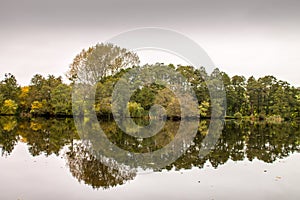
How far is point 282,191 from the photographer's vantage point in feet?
24.7

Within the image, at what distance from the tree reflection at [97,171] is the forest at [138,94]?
75.4 feet

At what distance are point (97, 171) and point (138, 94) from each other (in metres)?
28.2

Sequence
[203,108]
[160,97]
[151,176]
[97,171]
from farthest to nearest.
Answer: [203,108], [160,97], [97,171], [151,176]

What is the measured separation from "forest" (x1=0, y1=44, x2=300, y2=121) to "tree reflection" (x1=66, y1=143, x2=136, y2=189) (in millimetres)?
22985

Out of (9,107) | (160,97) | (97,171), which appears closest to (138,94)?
(160,97)

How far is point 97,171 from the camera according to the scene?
9.41 metres

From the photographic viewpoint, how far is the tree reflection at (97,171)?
27.4 ft

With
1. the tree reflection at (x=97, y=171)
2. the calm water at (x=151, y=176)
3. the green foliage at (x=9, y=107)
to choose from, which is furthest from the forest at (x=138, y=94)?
the tree reflection at (x=97, y=171)

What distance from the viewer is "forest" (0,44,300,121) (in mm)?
35188

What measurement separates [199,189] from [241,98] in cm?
3709

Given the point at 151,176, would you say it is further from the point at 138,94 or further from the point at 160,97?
the point at 138,94

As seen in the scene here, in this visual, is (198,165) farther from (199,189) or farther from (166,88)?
(166,88)

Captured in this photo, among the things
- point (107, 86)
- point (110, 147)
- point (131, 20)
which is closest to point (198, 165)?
point (110, 147)

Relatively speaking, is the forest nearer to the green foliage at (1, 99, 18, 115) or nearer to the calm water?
the green foliage at (1, 99, 18, 115)
